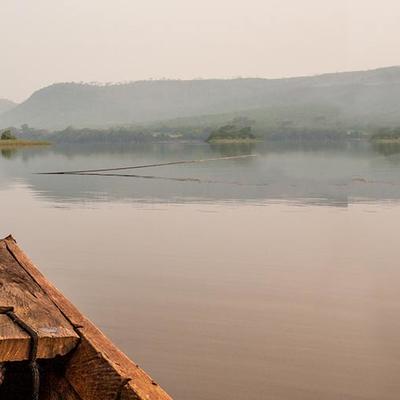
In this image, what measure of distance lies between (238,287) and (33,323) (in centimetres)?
765

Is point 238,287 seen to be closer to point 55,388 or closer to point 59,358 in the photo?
point 55,388

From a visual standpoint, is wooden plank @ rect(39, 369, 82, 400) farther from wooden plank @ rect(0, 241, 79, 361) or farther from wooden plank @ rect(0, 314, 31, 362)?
wooden plank @ rect(0, 314, 31, 362)

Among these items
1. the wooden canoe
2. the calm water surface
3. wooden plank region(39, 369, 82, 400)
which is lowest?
the calm water surface

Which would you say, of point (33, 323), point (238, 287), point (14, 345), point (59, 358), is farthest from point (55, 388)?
point (238, 287)

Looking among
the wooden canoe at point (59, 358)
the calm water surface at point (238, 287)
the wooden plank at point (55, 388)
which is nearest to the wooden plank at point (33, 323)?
the wooden canoe at point (59, 358)

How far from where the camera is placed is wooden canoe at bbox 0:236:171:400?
376 centimetres

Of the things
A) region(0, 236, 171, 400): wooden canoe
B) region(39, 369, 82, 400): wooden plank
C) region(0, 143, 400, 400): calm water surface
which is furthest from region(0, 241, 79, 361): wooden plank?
region(0, 143, 400, 400): calm water surface

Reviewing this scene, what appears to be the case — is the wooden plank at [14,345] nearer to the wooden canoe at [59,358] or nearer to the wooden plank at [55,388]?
the wooden canoe at [59,358]

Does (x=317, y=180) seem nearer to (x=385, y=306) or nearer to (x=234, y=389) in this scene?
(x=385, y=306)

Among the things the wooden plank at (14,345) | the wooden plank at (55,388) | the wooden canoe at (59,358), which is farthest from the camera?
the wooden plank at (55,388)

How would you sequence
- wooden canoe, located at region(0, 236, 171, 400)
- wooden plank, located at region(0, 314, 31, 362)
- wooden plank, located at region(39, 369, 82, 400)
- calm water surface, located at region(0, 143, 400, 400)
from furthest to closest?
calm water surface, located at region(0, 143, 400, 400) < wooden plank, located at region(39, 369, 82, 400) < wooden plank, located at region(0, 314, 31, 362) < wooden canoe, located at region(0, 236, 171, 400)

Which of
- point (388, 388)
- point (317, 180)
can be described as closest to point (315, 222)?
point (388, 388)

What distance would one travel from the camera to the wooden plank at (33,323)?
407 centimetres

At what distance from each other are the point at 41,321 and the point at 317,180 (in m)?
39.7
